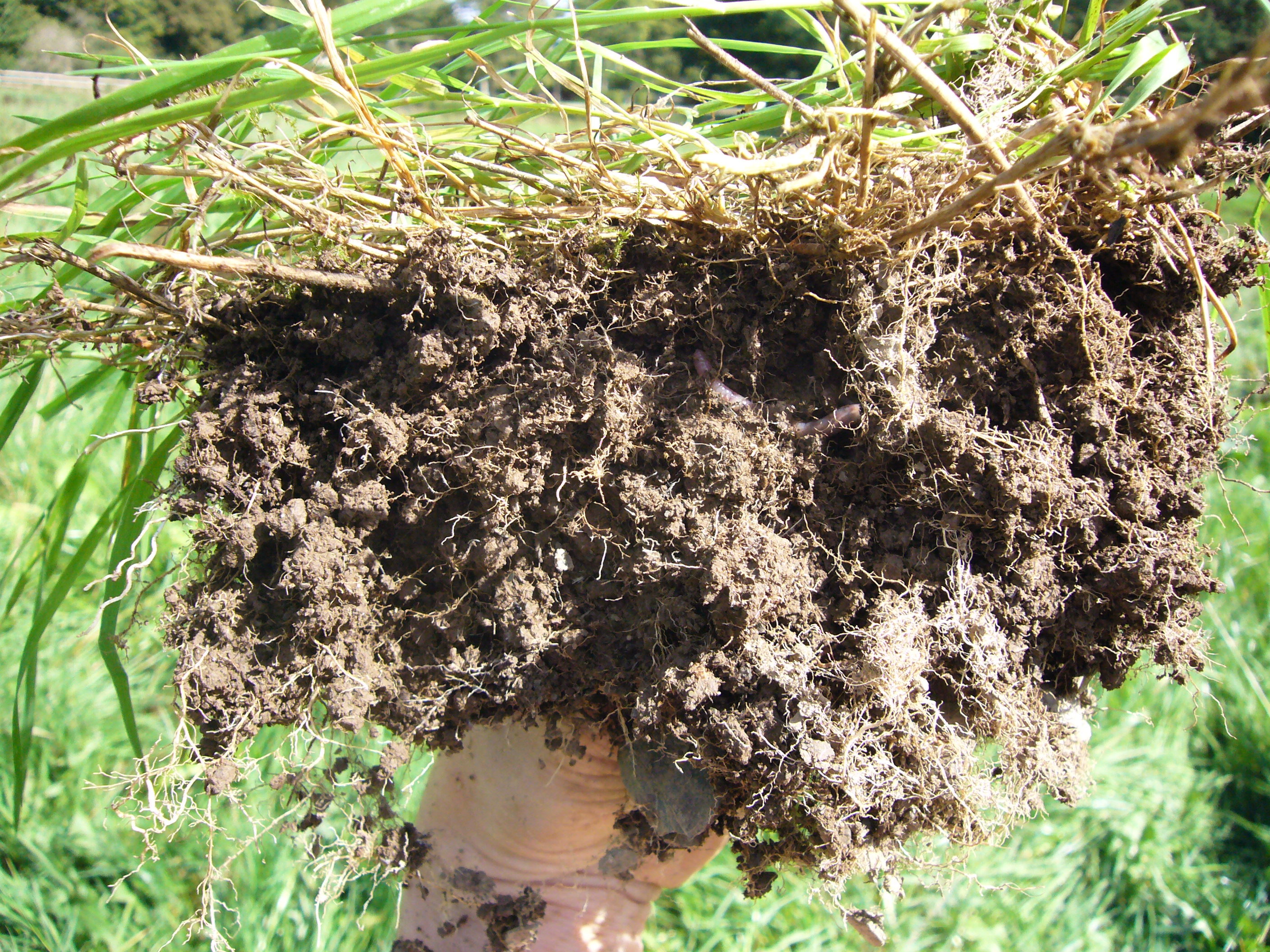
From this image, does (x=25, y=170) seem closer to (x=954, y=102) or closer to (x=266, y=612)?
(x=266, y=612)

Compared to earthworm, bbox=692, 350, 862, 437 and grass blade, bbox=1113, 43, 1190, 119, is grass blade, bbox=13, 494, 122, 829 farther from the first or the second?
grass blade, bbox=1113, 43, 1190, 119

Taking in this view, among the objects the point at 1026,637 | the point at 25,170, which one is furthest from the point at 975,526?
the point at 25,170

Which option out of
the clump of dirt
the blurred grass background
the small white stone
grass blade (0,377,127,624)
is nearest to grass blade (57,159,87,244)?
the clump of dirt

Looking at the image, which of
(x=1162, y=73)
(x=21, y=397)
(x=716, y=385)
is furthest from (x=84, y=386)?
(x=1162, y=73)

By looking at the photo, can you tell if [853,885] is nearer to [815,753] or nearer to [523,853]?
[523,853]

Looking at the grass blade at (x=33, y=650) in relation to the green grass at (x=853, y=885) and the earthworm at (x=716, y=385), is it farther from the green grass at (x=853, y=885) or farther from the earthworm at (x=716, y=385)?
the green grass at (x=853, y=885)

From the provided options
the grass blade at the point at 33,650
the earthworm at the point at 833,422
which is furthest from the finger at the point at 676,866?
the grass blade at the point at 33,650
